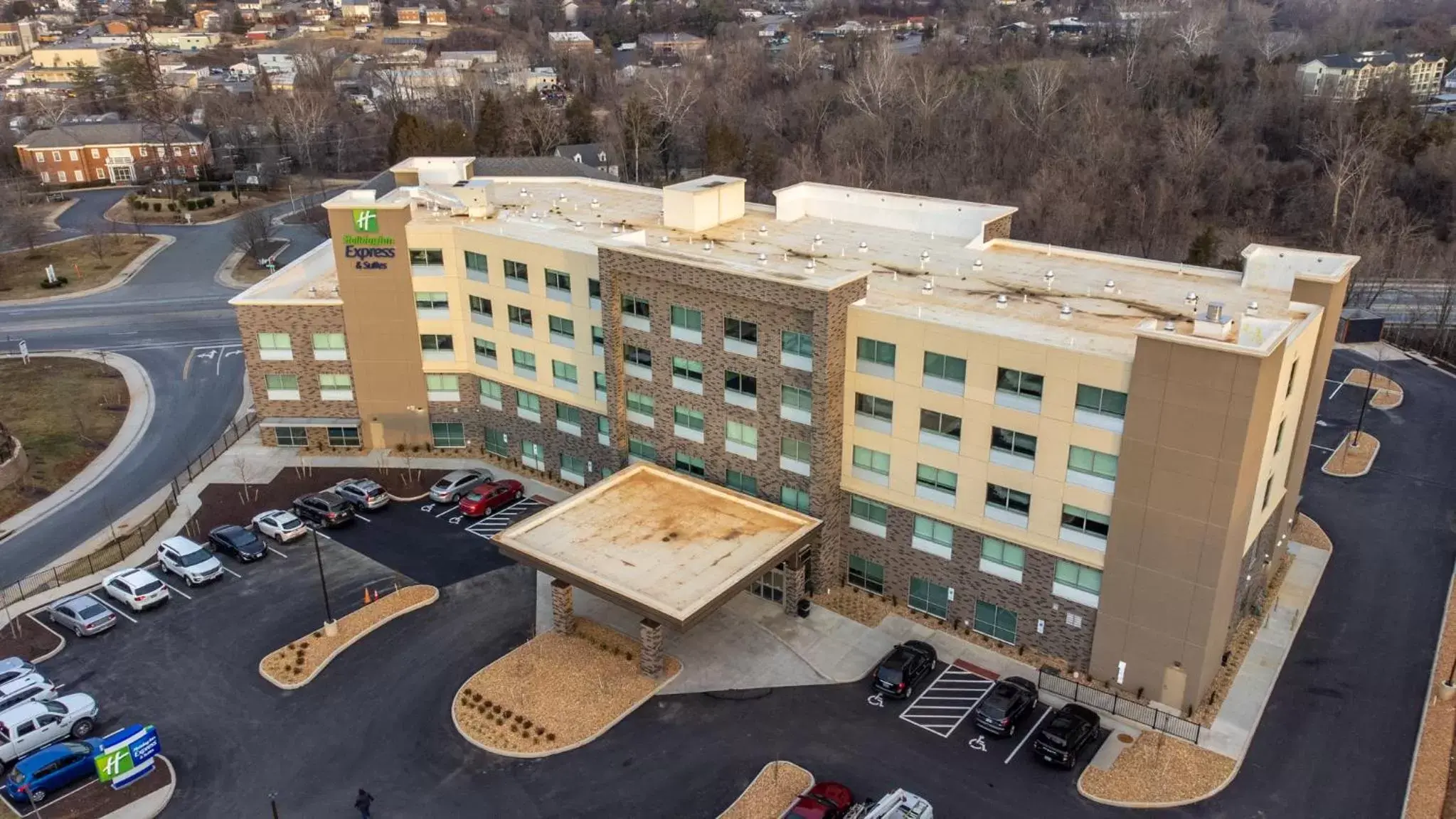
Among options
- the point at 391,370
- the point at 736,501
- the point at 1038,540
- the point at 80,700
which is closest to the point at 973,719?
the point at 1038,540

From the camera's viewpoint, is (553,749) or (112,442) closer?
(553,749)

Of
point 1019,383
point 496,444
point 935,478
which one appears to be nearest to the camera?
point 1019,383

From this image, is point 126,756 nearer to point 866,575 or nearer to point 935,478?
point 866,575

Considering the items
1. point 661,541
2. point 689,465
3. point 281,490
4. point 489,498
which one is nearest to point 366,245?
point 281,490

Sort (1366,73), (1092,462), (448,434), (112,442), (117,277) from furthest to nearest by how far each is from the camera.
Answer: (1366,73), (117,277), (112,442), (448,434), (1092,462)

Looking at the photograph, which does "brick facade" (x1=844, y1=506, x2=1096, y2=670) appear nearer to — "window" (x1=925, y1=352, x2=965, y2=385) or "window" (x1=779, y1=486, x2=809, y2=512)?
"window" (x1=779, y1=486, x2=809, y2=512)

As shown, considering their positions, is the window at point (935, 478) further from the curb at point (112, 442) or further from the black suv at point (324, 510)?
the curb at point (112, 442)

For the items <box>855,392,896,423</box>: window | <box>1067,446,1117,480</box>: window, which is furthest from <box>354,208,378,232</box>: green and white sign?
<box>1067,446,1117,480</box>: window
